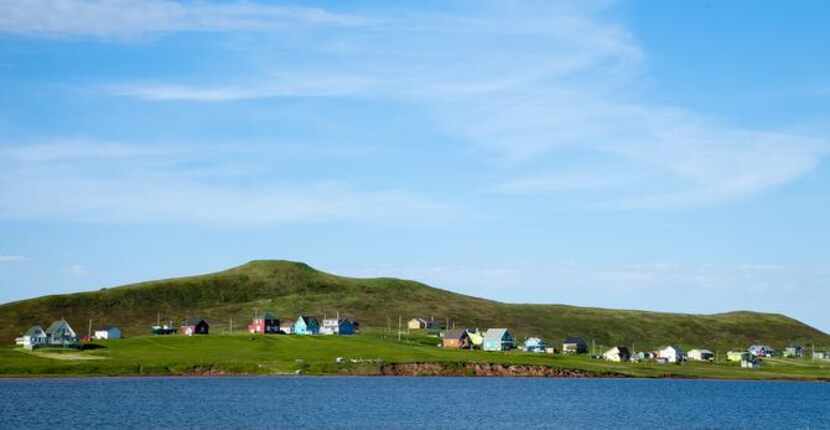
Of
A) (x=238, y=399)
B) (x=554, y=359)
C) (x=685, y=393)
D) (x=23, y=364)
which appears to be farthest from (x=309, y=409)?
(x=554, y=359)

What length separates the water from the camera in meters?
89.6

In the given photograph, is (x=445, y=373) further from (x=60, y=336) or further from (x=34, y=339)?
(x=34, y=339)

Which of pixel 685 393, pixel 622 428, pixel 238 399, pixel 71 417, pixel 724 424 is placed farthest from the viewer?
pixel 685 393

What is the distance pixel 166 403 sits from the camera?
339 feet

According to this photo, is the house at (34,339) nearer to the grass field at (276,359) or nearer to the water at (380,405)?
the grass field at (276,359)

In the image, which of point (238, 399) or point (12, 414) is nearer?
point (12, 414)

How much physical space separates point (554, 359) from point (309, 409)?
8479cm

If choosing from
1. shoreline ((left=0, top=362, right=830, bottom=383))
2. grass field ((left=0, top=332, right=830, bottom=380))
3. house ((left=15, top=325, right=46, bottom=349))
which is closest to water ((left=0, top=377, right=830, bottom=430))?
shoreline ((left=0, top=362, right=830, bottom=383))

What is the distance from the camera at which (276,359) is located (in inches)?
6093

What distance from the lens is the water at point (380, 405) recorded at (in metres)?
89.6

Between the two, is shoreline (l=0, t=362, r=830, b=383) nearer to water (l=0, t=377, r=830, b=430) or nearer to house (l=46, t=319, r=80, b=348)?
water (l=0, t=377, r=830, b=430)

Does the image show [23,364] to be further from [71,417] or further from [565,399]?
[565,399]

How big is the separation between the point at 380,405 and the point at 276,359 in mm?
48828

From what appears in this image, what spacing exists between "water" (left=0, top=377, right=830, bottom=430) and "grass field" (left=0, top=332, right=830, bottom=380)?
2761 mm
